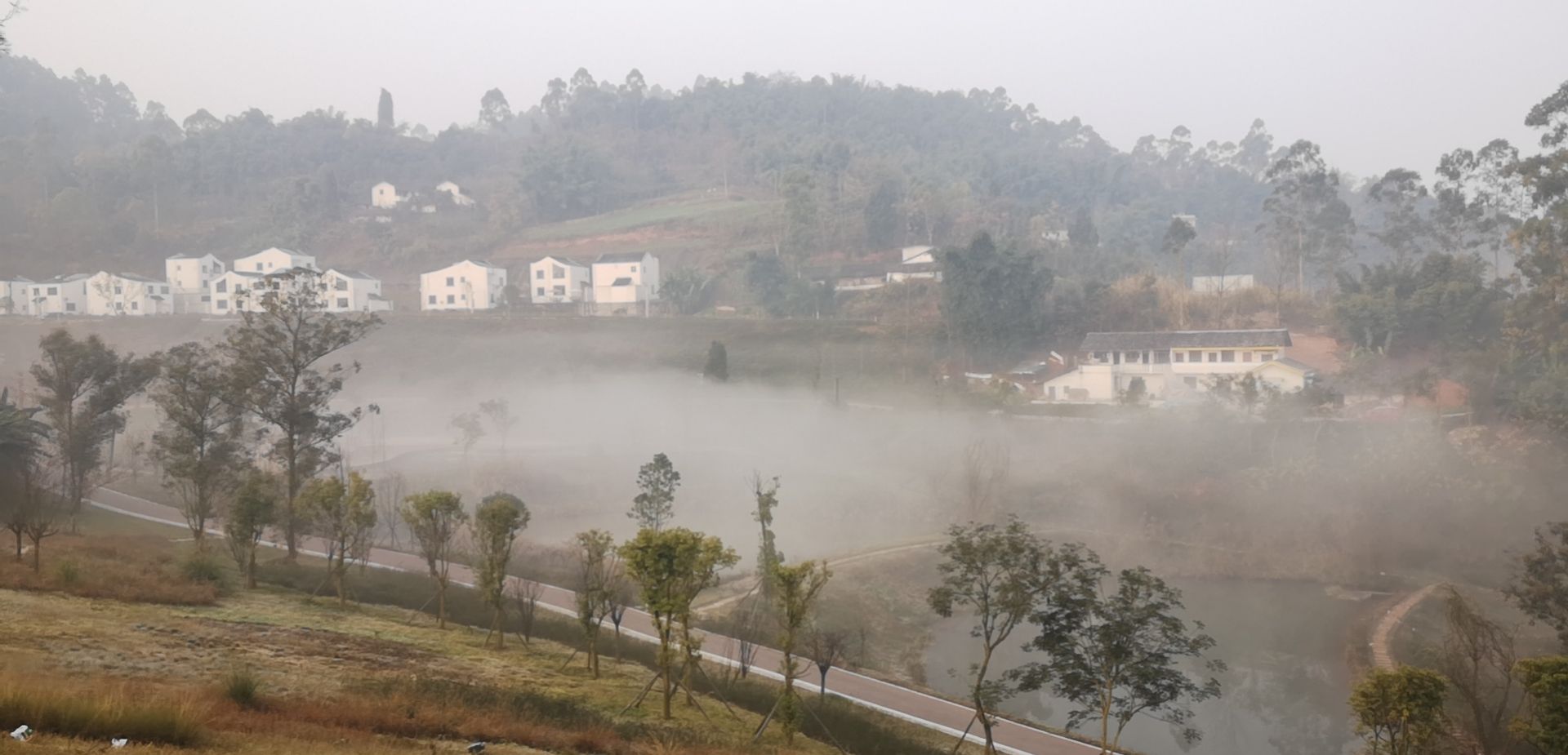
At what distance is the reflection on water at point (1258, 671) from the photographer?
61.2ft

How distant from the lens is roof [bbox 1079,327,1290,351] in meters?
40.3

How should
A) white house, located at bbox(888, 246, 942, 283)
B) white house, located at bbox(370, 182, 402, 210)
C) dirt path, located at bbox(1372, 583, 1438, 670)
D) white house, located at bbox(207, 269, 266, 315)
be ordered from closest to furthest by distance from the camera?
dirt path, located at bbox(1372, 583, 1438, 670), white house, located at bbox(888, 246, 942, 283), white house, located at bbox(207, 269, 266, 315), white house, located at bbox(370, 182, 402, 210)

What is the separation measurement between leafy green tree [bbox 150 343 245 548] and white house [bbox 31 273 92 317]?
40453 mm

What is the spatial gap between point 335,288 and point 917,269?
111 ft

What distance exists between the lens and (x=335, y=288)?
199ft

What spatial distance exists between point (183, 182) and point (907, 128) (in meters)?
83.2

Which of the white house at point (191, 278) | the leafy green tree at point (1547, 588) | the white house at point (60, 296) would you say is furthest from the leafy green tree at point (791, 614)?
the white house at point (191, 278)

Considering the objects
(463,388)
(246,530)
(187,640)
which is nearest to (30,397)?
(463,388)

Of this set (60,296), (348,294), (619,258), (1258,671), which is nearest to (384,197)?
(348,294)

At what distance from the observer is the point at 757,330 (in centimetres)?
5431

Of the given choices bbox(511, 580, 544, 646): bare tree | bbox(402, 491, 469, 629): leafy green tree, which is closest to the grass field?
Answer: bbox(511, 580, 544, 646): bare tree

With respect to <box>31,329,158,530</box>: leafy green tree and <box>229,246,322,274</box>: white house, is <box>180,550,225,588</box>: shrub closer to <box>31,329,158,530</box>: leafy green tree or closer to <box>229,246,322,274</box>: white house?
<box>31,329,158,530</box>: leafy green tree

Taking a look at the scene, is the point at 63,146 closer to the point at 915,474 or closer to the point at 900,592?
the point at 915,474

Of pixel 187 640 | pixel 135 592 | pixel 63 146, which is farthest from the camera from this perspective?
A: pixel 63 146
